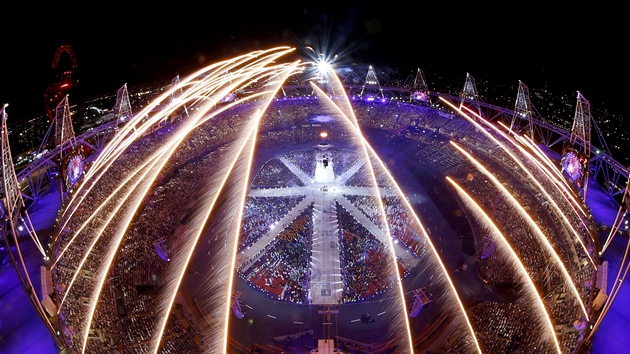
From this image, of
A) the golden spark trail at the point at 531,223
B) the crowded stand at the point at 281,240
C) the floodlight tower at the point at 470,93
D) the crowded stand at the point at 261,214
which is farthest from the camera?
the floodlight tower at the point at 470,93

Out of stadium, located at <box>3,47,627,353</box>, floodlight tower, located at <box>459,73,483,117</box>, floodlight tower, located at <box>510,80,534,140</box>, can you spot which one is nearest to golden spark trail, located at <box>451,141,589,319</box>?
stadium, located at <box>3,47,627,353</box>

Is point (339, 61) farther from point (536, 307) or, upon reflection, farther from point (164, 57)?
point (536, 307)

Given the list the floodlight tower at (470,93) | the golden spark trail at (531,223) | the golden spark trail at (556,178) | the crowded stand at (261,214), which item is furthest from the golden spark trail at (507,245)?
the crowded stand at (261,214)

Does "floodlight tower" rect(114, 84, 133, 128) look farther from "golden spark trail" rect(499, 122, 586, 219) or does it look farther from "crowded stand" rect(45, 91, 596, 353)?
"golden spark trail" rect(499, 122, 586, 219)

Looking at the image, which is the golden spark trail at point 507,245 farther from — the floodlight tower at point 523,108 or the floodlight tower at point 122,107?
the floodlight tower at point 122,107

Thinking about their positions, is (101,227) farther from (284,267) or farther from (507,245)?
(507,245)

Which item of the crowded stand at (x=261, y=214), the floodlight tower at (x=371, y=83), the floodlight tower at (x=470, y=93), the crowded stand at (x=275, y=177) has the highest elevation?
the floodlight tower at (x=371, y=83)
